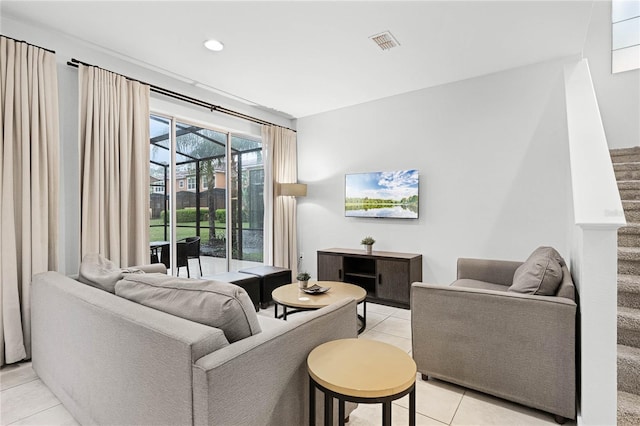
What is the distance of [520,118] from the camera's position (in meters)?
3.45

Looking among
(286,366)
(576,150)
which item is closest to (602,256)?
(576,150)

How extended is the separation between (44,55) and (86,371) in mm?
2592

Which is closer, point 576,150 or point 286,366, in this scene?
point 286,366

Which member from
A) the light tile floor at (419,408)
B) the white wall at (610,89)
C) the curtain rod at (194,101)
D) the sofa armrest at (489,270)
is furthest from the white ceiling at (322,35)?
the light tile floor at (419,408)

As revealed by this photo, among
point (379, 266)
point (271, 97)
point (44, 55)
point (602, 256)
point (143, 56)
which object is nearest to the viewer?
point (602, 256)

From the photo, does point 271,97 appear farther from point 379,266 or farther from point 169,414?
point 169,414

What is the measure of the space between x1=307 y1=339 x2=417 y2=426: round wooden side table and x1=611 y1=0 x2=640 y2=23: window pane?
192 inches

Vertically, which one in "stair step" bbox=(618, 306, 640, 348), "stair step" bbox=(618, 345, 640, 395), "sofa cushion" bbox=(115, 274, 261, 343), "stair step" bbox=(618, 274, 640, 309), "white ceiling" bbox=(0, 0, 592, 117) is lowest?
"stair step" bbox=(618, 345, 640, 395)

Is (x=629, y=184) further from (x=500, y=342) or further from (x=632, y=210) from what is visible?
(x=500, y=342)

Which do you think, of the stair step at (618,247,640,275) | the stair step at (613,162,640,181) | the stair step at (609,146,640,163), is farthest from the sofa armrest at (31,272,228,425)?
the stair step at (609,146,640,163)

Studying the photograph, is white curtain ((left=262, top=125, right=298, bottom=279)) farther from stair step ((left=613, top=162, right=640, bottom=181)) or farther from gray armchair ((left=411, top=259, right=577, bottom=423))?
stair step ((left=613, top=162, right=640, bottom=181))

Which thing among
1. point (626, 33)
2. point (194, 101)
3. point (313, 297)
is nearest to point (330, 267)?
point (313, 297)

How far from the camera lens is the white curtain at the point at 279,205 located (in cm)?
489

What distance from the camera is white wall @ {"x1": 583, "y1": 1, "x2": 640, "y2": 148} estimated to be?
345 centimetres
